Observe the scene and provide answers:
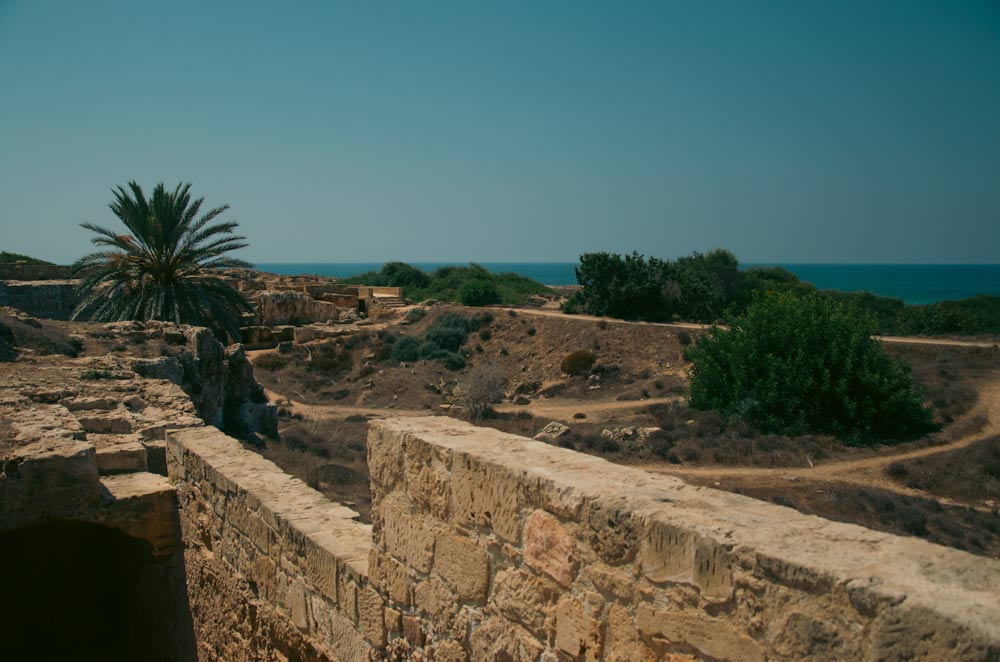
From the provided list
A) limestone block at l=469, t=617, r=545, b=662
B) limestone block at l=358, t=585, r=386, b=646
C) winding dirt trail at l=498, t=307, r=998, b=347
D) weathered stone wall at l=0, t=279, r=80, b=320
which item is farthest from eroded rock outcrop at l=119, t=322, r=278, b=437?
winding dirt trail at l=498, t=307, r=998, b=347

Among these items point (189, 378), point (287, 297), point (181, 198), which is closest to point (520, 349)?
point (287, 297)

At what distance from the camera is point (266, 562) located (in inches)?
149

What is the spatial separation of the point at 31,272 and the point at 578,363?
22623 millimetres

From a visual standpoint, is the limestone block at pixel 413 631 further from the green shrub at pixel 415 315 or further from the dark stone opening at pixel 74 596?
the green shrub at pixel 415 315

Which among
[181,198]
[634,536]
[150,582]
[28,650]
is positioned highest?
[181,198]

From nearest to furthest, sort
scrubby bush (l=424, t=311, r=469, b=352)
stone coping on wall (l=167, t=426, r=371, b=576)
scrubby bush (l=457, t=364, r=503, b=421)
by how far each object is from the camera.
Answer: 1. stone coping on wall (l=167, t=426, r=371, b=576)
2. scrubby bush (l=457, t=364, r=503, b=421)
3. scrubby bush (l=424, t=311, r=469, b=352)

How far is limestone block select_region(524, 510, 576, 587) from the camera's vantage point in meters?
2.07

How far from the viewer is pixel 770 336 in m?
15.3

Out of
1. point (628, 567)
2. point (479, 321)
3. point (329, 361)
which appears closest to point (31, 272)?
point (329, 361)

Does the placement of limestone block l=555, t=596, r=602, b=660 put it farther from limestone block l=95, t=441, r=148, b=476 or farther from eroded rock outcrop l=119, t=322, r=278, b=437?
eroded rock outcrop l=119, t=322, r=278, b=437

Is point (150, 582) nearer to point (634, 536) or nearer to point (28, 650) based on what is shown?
point (28, 650)

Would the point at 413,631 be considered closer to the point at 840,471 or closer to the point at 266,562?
the point at 266,562

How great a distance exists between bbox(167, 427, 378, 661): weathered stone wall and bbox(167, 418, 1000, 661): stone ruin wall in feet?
0.05

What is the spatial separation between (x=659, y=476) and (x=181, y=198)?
1749 cm
